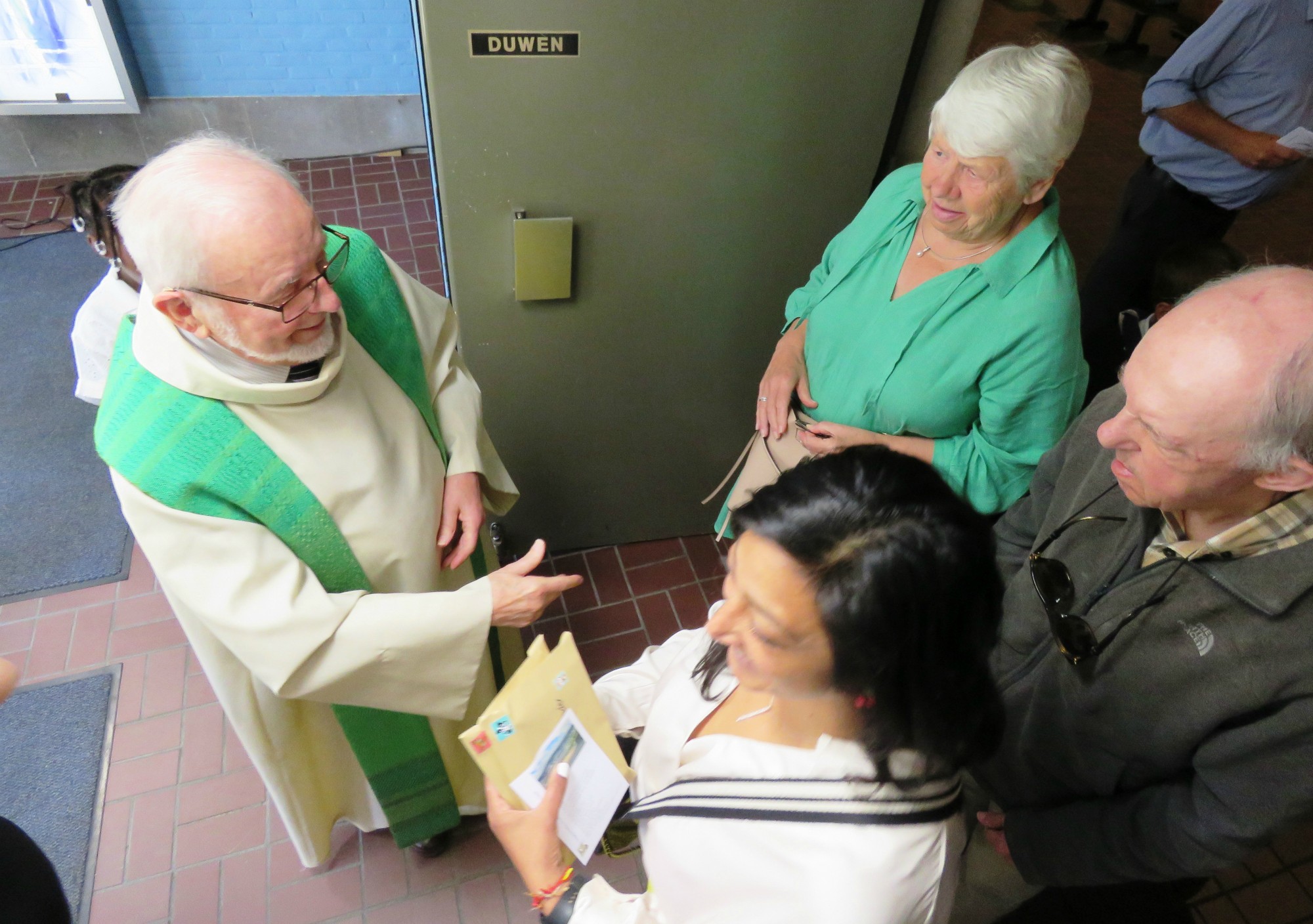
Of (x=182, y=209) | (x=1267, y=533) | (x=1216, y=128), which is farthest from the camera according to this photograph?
(x=1216, y=128)

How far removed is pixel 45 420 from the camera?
12.9ft

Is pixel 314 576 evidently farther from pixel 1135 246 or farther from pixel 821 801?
pixel 1135 246

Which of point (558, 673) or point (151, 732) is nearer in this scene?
point (558, 673)

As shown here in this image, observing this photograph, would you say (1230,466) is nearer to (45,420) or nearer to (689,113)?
(689,113)

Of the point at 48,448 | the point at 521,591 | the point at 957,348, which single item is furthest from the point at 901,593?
the point at 48,448

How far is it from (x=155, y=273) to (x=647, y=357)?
170cm

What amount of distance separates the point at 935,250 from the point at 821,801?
4.52 feet

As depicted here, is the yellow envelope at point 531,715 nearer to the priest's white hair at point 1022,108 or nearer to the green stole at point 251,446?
the green stole at point 251,446

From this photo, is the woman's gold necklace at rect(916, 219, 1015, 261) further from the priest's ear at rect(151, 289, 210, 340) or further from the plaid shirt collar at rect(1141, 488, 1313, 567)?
the priest's ear at rect(151, 289, 210, 340)

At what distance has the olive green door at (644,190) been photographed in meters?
2.19

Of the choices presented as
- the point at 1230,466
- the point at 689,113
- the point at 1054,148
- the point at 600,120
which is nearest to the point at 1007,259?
the point at 1054,148

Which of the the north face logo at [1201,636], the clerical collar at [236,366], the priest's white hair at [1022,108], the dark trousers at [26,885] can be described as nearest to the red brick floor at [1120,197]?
the priest's white hair at [1022,108]

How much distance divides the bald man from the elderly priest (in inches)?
41.7

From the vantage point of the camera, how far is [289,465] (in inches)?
64.7
